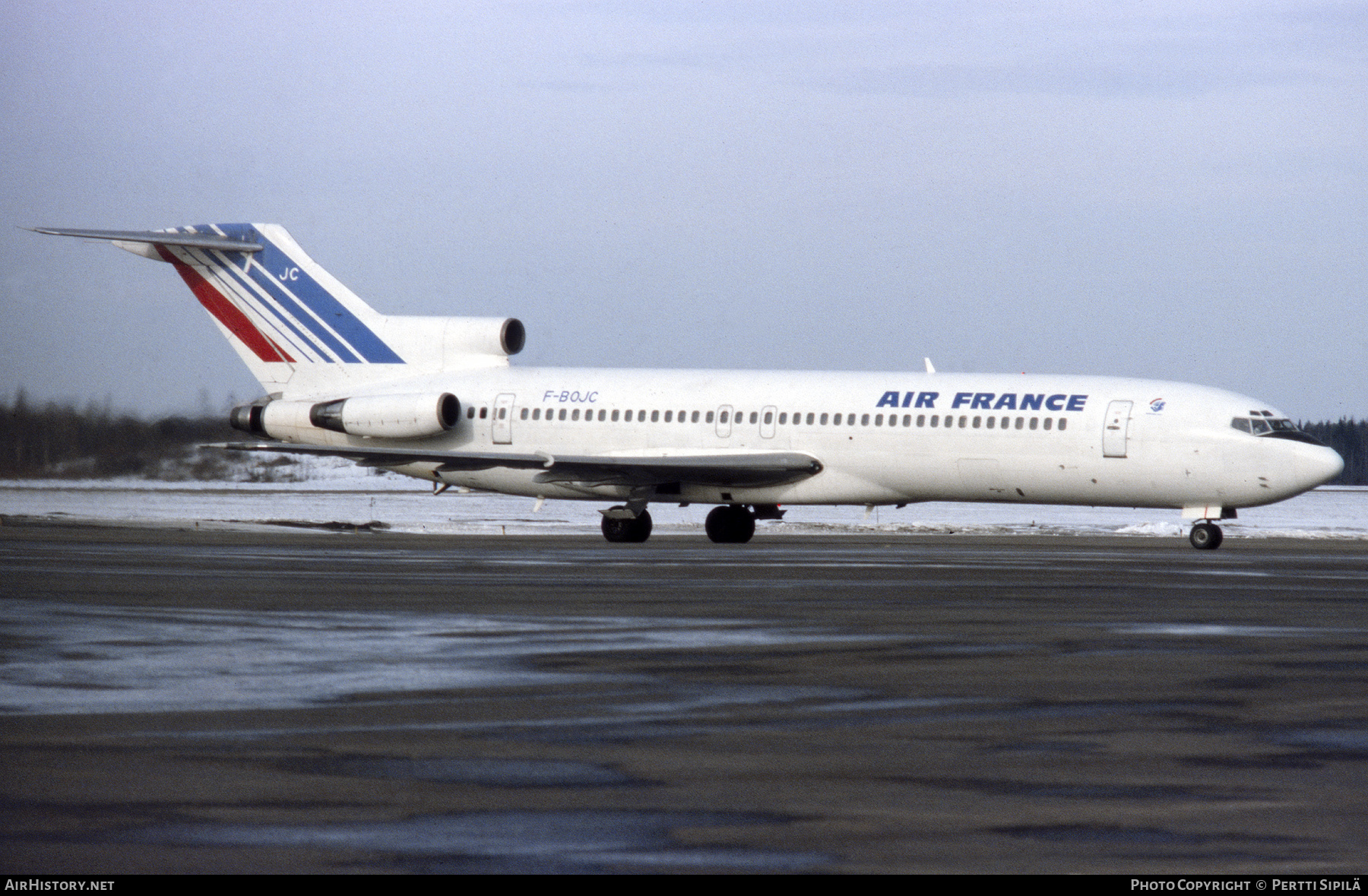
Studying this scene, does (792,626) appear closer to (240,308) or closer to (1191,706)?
(1191,706)

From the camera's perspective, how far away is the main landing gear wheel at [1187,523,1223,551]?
31.7 meters

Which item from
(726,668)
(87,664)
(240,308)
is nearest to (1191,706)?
(726,668)

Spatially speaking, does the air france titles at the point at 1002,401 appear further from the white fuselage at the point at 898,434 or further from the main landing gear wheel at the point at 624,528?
the main landing gear wheel at the point at 624,528

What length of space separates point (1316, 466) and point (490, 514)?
82.4ft

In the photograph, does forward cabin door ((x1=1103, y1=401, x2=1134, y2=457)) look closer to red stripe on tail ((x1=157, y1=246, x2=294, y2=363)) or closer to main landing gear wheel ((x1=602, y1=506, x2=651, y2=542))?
main landing gear wheel ((x1=602, y1=506, x2=651, y2=542))

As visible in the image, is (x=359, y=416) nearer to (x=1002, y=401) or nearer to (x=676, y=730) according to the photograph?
(x=1002, y=401)

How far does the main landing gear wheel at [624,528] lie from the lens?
34.9m

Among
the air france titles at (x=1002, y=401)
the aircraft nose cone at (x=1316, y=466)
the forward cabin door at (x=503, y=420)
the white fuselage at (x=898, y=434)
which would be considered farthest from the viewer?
the forward cabin door at (x=503, y=420)

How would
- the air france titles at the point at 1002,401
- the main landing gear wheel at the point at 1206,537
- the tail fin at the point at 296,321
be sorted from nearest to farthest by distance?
the main landing gear wheel at the point at 1206,537
the air france titles at the point at 1002,401
the tail fin at the point at 296,321

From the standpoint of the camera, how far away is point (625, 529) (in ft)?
115

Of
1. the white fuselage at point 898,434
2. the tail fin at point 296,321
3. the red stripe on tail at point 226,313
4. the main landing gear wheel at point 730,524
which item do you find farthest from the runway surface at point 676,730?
the red stripe on tail at point 226,313

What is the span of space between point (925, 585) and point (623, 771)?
13286 mm

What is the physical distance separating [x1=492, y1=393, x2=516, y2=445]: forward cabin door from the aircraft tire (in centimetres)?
326

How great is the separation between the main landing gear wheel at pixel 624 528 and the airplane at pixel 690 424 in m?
0.04
